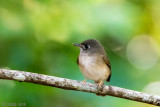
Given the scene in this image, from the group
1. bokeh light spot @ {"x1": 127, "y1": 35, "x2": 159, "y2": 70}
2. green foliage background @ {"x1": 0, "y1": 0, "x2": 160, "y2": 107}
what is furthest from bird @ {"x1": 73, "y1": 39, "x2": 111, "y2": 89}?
bokeh light spot @ {"x1": 127, "y1": 35, "x2": 159, "y2": 70}

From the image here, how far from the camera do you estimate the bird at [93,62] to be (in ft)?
16.1

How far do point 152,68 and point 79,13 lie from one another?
83.4 inches

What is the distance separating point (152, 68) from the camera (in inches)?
253

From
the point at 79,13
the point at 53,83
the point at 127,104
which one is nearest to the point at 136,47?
the point at 127,104

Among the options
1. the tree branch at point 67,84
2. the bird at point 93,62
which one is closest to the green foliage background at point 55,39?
the bird at point 93,62

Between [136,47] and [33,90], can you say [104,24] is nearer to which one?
[33,90]

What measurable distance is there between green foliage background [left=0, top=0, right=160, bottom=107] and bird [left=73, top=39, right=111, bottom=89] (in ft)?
0.34

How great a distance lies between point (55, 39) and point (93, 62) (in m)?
0.66

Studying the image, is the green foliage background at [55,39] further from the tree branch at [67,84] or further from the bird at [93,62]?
the tree branch at [67,84]

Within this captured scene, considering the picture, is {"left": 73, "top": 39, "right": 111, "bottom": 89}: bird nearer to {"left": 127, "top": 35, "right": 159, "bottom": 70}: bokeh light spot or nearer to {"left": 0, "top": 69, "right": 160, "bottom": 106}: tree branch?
{"left": 0, "top": 69, "right": 160, "bottom": 106}: tree branch

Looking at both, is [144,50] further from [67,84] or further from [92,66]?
[67,84]

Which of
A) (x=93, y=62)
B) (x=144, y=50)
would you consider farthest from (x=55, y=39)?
(x=144, y=50)

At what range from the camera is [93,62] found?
16.1 feet

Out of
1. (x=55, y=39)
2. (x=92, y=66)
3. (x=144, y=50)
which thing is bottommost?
(x=92, y=66)
